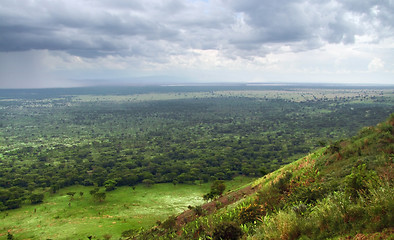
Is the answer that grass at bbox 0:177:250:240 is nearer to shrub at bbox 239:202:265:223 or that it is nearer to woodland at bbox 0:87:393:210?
woodland at bbox 0:87:393:210

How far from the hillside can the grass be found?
6957mm

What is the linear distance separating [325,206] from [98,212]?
131 feet

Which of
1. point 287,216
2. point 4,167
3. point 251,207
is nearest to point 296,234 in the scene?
point 287,216

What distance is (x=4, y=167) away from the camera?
67.9 meters

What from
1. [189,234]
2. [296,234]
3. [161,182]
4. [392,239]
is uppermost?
[392,239]

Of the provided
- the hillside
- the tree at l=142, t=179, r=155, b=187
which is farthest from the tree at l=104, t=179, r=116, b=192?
the hillside

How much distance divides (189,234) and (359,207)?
40.7ft

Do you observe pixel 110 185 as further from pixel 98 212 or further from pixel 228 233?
pixel 228 233

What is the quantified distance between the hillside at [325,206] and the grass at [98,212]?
6.96 meters

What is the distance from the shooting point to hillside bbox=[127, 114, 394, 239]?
9.71 metres

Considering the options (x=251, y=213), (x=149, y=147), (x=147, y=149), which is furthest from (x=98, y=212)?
(x=149, y=147)

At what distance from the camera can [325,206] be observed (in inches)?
432

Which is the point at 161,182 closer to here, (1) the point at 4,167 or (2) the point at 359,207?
(1) the point at 4,167

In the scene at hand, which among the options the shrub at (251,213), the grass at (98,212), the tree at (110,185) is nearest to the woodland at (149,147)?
the tree at (110,185)
